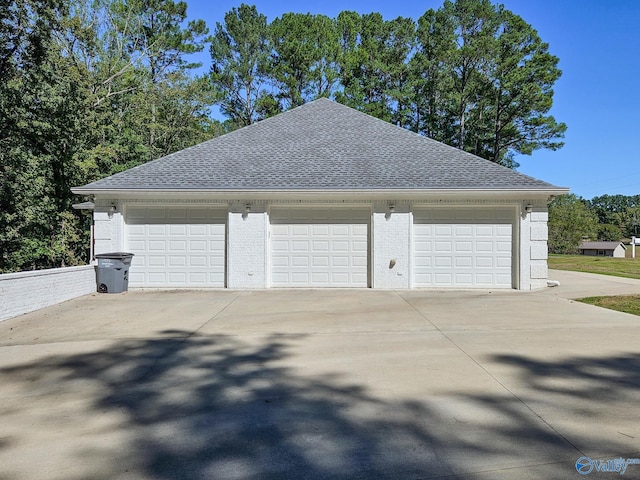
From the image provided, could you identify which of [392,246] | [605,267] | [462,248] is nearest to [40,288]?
[392,246]

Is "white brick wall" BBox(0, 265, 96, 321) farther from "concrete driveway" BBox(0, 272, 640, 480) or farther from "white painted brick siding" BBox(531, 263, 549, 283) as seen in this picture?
"white painted brick siding" BBox(531, 263, 549, 283)

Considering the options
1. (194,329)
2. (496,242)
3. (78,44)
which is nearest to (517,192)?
(496,242)

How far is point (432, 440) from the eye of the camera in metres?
2.69

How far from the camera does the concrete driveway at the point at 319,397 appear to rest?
2.46 metres

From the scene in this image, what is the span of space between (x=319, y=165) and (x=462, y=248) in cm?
478

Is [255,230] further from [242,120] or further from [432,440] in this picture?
[242,120]

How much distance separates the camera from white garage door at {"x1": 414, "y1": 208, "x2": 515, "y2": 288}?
1055cm

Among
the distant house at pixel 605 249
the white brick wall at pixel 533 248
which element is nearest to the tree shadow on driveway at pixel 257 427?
the white brick wall at pixel 533 248

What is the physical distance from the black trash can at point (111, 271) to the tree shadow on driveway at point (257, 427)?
5.98 meters

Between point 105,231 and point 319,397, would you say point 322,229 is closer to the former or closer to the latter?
point 105,231

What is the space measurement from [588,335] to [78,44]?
2476cm

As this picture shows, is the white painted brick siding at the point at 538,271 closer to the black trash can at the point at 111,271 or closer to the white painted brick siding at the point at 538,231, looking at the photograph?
the white painted brick siding at the point at 538,231

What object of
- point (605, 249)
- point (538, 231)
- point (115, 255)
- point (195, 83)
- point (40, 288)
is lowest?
point (605, 249)

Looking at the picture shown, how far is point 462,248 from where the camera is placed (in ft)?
34.8
